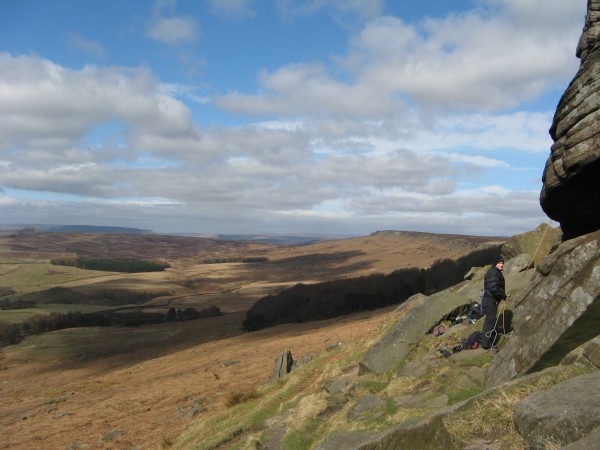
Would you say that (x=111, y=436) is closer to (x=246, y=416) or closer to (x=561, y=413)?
(x=246, y=416)

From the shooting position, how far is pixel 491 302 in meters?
14.9

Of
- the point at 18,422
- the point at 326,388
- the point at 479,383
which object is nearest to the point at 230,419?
the point at 326,388

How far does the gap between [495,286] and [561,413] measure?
30.3 feet

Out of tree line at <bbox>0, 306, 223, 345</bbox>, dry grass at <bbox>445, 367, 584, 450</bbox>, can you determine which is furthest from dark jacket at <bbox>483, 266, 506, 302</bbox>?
tree line at <bbox>0, 306, 223, 345</bbox>

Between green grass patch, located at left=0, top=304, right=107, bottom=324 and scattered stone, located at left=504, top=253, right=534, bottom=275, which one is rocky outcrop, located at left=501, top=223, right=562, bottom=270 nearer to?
scattered stone, located at left=504, top=253, right=534, bottom=275

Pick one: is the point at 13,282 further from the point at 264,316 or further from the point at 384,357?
the point at 384,357

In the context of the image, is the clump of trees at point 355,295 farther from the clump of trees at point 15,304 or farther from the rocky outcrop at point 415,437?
the clump of trees at point 15,304

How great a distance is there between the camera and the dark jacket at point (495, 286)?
49.8 feet

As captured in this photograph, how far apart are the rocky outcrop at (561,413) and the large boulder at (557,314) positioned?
10.1 ft

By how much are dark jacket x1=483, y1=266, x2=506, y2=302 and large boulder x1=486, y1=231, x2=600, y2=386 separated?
8.22 feet

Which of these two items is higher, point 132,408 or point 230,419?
point 230,419

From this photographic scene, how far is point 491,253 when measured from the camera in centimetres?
6988

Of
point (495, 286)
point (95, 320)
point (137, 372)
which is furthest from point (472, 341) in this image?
point (95, 320)

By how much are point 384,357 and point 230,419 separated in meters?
7.15
